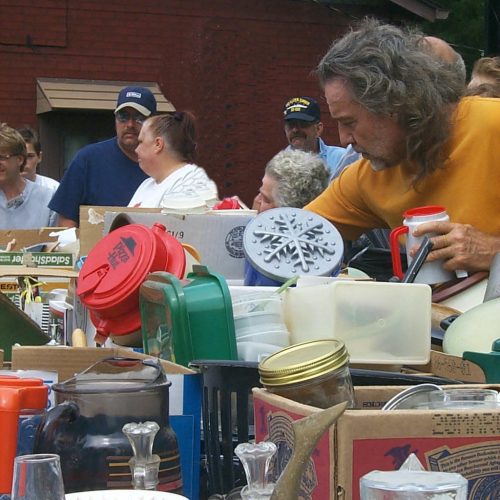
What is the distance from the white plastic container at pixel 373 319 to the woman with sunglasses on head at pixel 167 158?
2.61m

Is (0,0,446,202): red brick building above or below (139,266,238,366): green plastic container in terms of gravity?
above

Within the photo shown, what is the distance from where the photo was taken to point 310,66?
574 inches

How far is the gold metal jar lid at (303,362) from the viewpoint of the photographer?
1.61 m

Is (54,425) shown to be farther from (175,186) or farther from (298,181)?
(175,186)

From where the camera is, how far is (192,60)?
47.1 ft

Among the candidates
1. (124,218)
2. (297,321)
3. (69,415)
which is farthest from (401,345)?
(124,218)

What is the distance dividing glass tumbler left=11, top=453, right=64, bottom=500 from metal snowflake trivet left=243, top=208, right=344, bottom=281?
160cm

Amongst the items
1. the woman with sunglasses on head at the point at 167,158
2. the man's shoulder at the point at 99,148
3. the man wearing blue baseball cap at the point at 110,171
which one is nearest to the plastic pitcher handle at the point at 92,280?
the woman with sunglasses on head at the point at 167,158

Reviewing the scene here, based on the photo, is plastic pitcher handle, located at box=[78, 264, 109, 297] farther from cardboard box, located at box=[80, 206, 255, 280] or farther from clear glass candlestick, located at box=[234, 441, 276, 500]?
clear glass candlestick, located at box=[234, 441, 276, 500]

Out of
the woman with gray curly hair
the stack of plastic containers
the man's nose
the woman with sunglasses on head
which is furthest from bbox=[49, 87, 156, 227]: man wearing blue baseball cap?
the stack of plastic containers

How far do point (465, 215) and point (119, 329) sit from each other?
1019 mm

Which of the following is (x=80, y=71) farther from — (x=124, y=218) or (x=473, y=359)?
(x=473, y=359)

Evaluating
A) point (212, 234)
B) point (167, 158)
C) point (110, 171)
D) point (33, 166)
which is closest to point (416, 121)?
point (212, 234)

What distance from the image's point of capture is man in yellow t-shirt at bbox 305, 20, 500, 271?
3.07m
